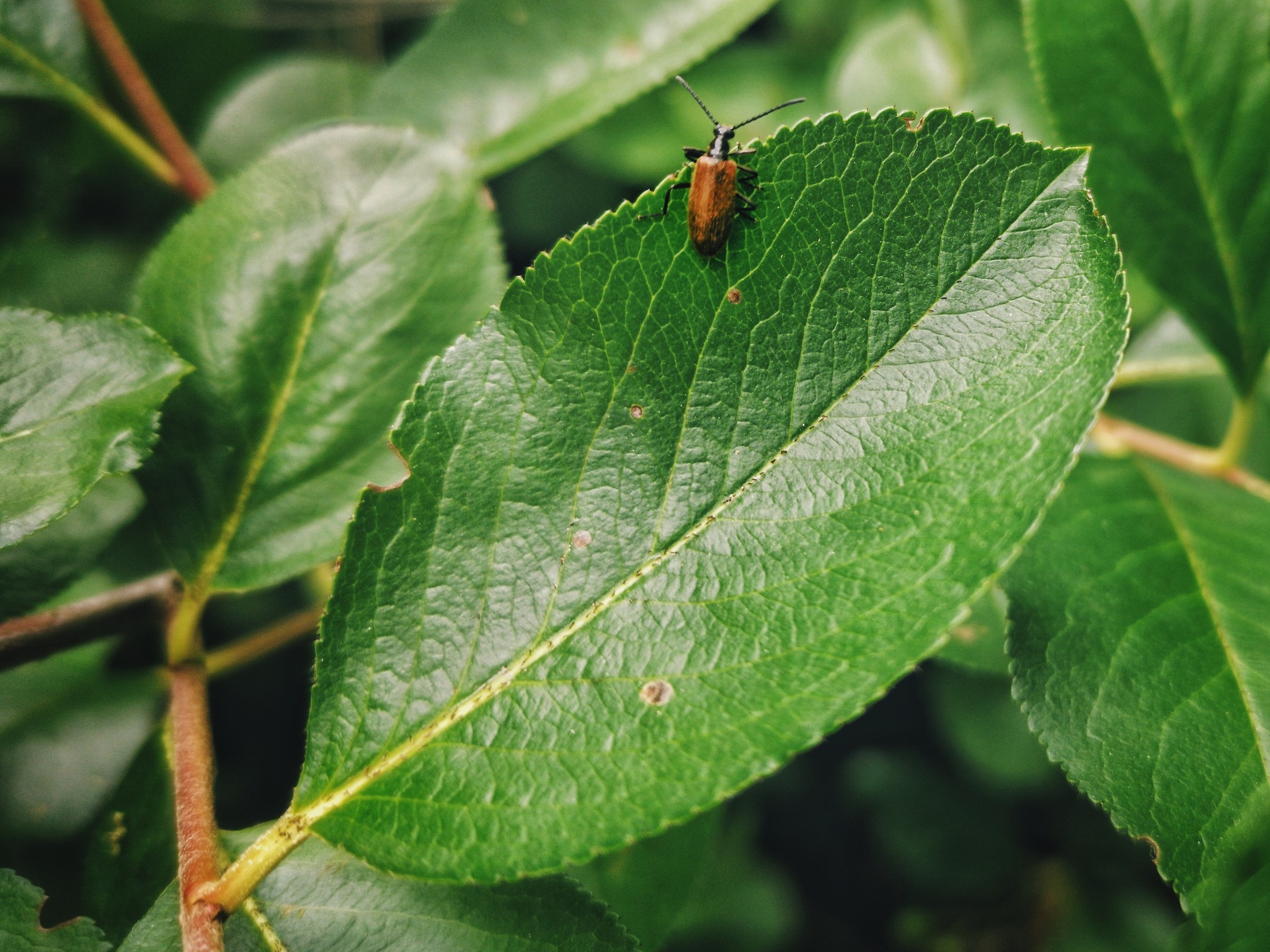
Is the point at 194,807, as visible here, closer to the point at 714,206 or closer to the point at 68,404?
the point at 68,404

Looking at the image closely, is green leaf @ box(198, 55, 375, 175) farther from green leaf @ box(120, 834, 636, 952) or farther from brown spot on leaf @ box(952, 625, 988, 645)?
brown spot on leaf @ box(952, 625, 988, 645)

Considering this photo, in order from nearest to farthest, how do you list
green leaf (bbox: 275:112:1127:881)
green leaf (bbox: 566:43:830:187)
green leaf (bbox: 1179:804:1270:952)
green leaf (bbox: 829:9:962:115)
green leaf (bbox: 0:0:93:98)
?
1. green leaf (bbox: 1179:804:1270:952)
2. green leaf (bbox: 275:112:1127:881)
3. green leaf (bbox: 0:0:93:98)
4. green leaf (bbox: 829:9:962:115)
5. green leaf (bbox: 566:43:830:187)

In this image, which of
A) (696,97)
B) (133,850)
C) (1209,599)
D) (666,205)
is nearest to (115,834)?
(133,850)

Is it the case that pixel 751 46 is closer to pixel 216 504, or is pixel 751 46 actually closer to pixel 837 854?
pixel 216 504

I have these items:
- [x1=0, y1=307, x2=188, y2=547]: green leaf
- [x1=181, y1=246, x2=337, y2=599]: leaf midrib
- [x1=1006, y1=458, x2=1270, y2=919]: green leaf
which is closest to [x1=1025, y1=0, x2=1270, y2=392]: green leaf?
[x1=1006, y1=458, x2=1270, y2=919]: green leaf

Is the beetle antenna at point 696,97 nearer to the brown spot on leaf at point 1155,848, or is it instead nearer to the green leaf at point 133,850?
→ the brown spot on leaf at point 1155,848
